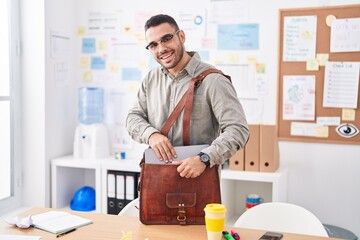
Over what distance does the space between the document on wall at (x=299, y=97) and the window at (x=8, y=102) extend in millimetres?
1935

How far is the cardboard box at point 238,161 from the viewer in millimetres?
3189

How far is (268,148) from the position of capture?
312 cm

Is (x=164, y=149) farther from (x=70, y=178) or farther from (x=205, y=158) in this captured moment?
(x=70, y=178)

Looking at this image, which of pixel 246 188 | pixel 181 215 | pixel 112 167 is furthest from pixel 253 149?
pixel 181 215

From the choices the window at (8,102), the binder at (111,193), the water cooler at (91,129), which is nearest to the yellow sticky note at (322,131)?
the binder at (111,193)

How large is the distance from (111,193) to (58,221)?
159 centimetres

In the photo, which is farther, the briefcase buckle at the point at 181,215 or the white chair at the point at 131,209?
the white chair at the point at 131,209

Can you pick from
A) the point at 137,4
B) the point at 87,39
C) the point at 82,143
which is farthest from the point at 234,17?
the point at 82,143

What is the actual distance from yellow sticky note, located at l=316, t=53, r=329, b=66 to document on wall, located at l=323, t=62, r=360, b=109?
0.02m

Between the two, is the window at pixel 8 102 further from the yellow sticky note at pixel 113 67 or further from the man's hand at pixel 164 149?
the man's hand at pixel 164 149

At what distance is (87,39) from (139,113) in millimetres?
1881

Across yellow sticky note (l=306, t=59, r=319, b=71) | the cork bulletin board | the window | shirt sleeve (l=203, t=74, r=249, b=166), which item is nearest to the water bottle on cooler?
the window

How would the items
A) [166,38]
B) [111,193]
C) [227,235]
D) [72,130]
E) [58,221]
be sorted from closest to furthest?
[227,235] < [58,221] < [166,38] < [111,193] < [72,130]

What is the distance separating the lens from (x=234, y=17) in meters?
3.45
